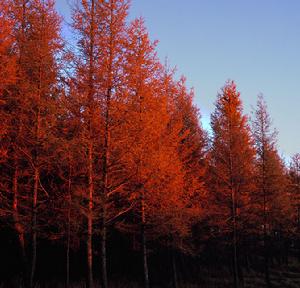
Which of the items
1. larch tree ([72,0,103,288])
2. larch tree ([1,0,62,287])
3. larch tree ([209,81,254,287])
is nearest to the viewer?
larch tree ([72,0,103,288])

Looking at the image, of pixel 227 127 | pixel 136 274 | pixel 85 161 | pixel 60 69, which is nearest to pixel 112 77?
pixel 60 69

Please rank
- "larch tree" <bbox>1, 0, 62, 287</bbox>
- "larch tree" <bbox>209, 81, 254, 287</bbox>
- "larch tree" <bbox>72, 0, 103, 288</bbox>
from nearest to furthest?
"larch tree" <bbox>72, 0, 103, 288</bbox> < "larch tree" <bbox>1, 0, 62, 287</bbox> < "larch tree" <bbox>209, 81, 254, 287</bbox>

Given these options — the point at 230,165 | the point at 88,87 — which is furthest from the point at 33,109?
the point at 230,165

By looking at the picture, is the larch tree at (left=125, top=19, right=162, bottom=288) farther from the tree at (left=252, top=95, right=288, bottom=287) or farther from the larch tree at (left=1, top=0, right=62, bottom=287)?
the tree at (left=252, top=95, right=288, bottom=287)

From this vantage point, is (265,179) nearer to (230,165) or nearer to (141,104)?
(230,165)

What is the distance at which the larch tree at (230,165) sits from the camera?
23031 mm

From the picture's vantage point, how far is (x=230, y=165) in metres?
23.0

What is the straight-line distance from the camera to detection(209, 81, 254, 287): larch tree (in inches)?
907

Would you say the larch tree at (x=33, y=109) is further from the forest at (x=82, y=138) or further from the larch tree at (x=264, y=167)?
the larch tree at (x=264, y=167)

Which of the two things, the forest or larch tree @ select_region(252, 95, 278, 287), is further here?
larch tree @ select_region(252, 95, 278, 287)

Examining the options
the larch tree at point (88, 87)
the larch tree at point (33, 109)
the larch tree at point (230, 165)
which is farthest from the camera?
the larch tree at point (230, 165)

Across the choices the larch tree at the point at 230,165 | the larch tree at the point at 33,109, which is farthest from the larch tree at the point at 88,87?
the larch tree at the point at 230,165

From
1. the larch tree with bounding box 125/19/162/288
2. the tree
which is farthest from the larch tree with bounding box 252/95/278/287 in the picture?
the larch tree with bounding box 125/19/162/288

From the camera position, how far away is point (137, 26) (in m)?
15.6
